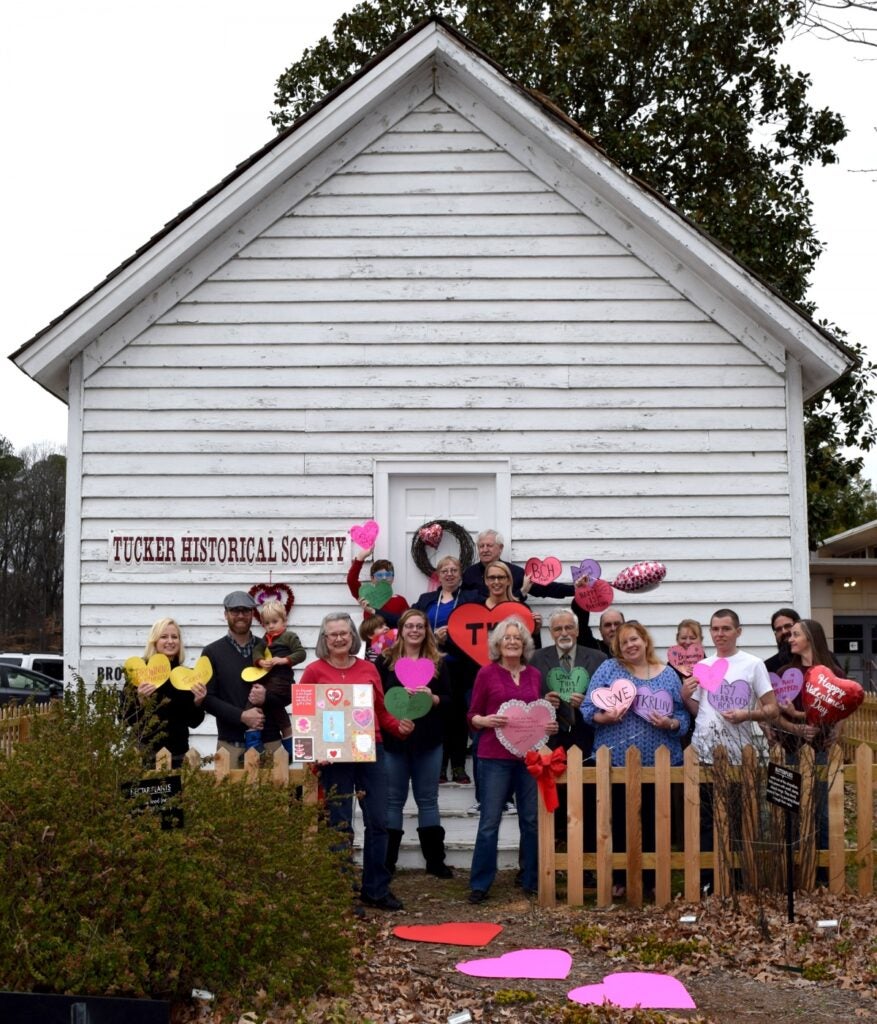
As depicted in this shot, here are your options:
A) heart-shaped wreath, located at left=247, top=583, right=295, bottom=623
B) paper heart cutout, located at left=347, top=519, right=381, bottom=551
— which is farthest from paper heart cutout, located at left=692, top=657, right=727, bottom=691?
heart-shaped wreath, located at left=247, top=583, right=295, bottom=623

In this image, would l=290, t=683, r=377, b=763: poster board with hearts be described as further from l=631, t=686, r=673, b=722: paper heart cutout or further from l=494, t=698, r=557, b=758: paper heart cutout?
l=631, t=686, r=673, b=722: paper heart cutout

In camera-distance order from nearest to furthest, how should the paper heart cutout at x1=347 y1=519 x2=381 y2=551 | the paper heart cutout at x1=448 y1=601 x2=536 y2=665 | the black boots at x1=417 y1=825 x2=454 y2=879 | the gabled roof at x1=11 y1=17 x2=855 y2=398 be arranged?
the black boots at x1=417 y1=825 x2=454 y2=879 < the paper heart cutout at x1=448 y1=601 x2=536 y2=665 < the gabled roof at x1=11 y1=17 x2=855 y2=398 < the paper heart cutout at x1=347 y1=519 x2=381 y2=551

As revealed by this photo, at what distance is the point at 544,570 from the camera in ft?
33.5

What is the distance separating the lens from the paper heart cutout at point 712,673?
8.16 m

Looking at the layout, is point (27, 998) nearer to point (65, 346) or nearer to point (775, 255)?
point (65, 346)

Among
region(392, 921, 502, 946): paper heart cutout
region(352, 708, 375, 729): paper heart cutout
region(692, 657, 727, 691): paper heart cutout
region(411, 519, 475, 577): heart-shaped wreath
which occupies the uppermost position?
region(411, 519, 475, 577): heart-shaped wreath

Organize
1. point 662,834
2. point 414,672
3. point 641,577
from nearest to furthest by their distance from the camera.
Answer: point 662,834, point 414,672, point 641,577

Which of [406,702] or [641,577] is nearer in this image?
[406,702]

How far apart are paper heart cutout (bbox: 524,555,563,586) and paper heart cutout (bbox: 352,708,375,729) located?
271 centimetres

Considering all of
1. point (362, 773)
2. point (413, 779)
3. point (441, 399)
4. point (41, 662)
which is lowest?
point (413, 779)

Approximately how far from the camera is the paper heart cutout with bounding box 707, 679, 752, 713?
8094 mm

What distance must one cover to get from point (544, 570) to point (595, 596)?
492 millimetres

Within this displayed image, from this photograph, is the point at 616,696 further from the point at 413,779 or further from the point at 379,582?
the point at 379,582

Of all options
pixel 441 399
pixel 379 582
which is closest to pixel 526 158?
pixel 441 399
